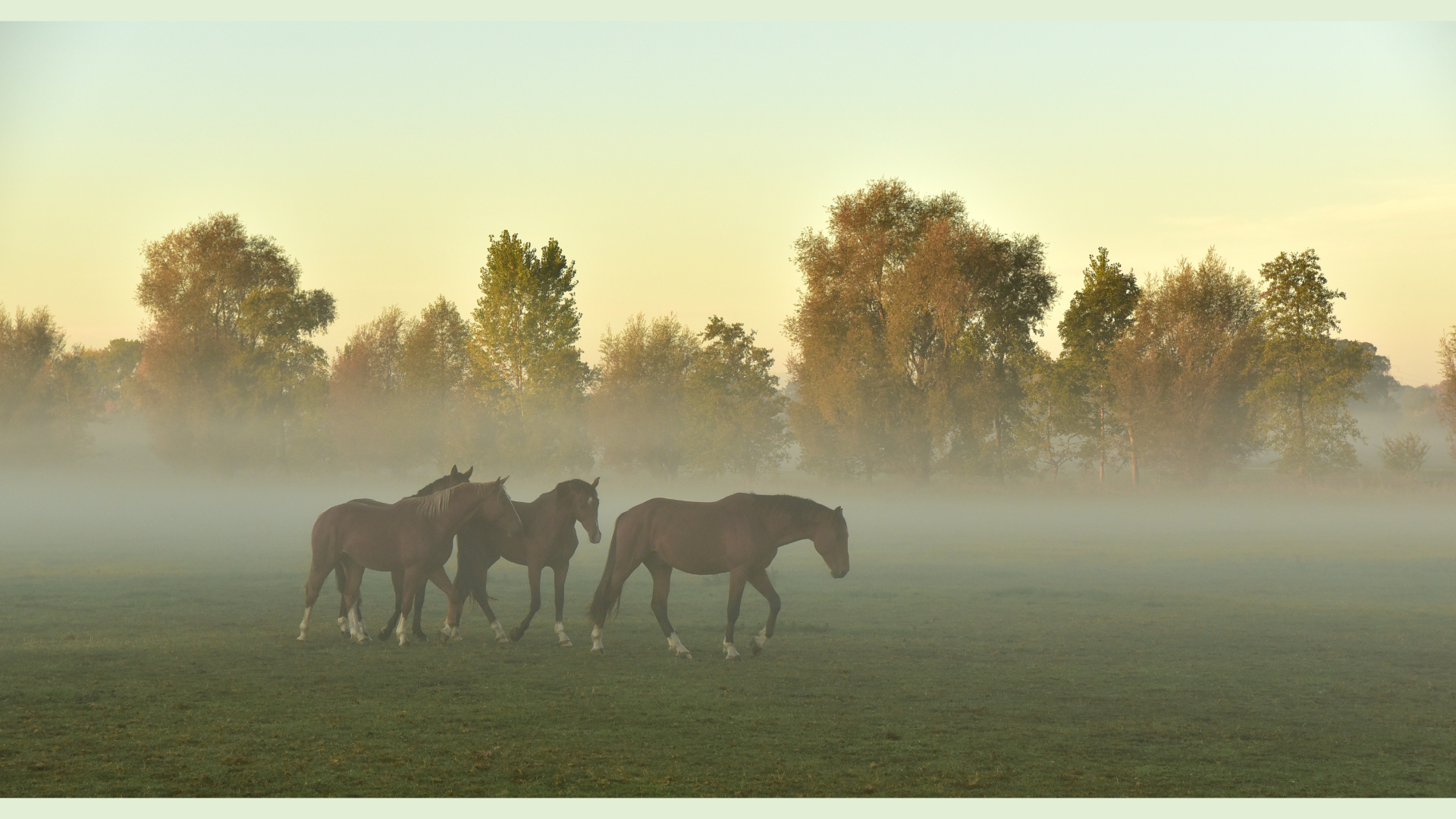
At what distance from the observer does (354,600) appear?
14625mm

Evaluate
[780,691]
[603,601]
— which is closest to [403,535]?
[603,601]

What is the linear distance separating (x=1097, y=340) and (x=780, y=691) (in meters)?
54.7

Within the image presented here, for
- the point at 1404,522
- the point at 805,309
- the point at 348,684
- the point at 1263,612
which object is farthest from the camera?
the point at 805,309

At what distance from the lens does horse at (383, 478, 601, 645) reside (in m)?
14.6

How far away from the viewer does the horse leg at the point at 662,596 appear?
13906mm

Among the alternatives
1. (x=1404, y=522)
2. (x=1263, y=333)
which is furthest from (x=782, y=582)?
(x=1263, y=333)

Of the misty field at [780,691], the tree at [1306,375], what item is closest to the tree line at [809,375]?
the tree at [1306,375]

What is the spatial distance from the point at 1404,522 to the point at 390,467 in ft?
182

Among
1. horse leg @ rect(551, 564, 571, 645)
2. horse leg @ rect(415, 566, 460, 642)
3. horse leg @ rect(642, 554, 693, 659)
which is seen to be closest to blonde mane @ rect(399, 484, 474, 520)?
horse leg @ rect(415, 566, 460, 642)

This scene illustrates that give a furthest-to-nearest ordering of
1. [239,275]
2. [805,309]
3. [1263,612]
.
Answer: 1. [239,275]
2. [805,309]
3. [1263,612]

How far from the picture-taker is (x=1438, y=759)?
349 inches

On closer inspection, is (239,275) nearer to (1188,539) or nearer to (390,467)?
(390,467)

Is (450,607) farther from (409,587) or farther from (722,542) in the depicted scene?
(722,542)

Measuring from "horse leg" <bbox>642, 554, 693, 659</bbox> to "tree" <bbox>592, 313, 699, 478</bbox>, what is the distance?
2066 inches
